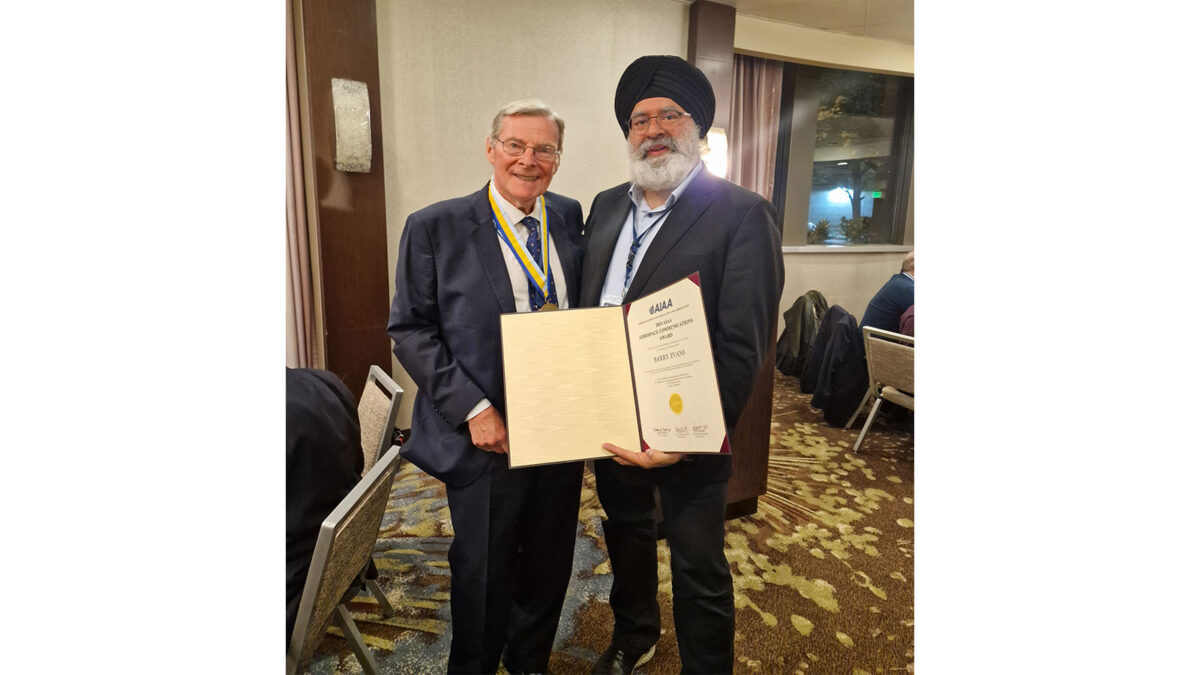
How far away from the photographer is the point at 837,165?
1169 millimetres

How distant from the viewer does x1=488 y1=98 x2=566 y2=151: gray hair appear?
0.93 metres

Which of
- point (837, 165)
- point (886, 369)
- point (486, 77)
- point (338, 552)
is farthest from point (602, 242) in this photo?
point (886, 369)

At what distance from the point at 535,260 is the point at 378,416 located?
0.75m

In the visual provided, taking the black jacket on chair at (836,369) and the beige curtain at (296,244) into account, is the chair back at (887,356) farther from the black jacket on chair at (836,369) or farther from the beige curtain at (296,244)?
the beige curtain at (296,244)

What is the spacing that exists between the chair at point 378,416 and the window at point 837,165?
1.01 metres

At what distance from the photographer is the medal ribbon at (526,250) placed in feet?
3.20

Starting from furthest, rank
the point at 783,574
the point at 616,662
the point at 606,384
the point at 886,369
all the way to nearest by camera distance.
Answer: the point at 886,369 < the point at 783,574 < the point at 616,662 < the point at 606,384

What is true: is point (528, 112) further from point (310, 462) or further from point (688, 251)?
point (310, 462)

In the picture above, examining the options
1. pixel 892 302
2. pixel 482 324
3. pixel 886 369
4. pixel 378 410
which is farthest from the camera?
pixel 886 369

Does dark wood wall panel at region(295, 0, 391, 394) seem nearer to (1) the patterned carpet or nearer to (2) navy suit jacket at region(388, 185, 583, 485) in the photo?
(2) navy suit jacket at region(388, 185, 583, 485)

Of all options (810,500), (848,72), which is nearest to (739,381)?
(848,72)

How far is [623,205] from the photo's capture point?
39.4 inches

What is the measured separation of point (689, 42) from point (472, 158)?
0.49 meters

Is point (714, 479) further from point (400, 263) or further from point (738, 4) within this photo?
point (738, 4)
